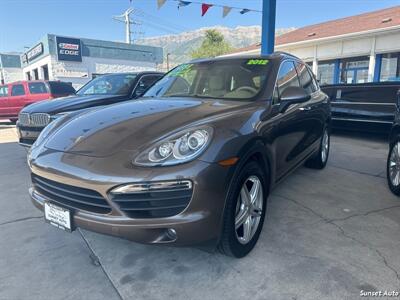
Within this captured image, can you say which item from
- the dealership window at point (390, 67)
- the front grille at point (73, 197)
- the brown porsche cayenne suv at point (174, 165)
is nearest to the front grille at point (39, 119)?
the brown porsche cayenne suv at point (174, 165)

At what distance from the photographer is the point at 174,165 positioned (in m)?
1.94

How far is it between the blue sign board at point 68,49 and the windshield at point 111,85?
19.5m

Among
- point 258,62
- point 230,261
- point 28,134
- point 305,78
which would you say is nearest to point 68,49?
point 28,134

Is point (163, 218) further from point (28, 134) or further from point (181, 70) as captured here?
point (28, 134)

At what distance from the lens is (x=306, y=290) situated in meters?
2.14

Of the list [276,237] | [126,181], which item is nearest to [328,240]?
[276,237]

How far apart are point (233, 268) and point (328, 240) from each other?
3.23ft

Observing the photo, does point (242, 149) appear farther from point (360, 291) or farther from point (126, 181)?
point (360, 291)


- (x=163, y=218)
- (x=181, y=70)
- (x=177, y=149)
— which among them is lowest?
(x=163, y=218)

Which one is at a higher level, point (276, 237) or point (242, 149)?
point (242, 149)

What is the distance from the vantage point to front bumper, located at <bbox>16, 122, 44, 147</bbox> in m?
4.94

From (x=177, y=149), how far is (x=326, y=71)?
1735cm

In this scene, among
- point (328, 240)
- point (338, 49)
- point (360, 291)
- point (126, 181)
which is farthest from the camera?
point (338, 49)

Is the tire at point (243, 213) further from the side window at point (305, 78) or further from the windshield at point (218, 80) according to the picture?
the side window at point (305, 78)
